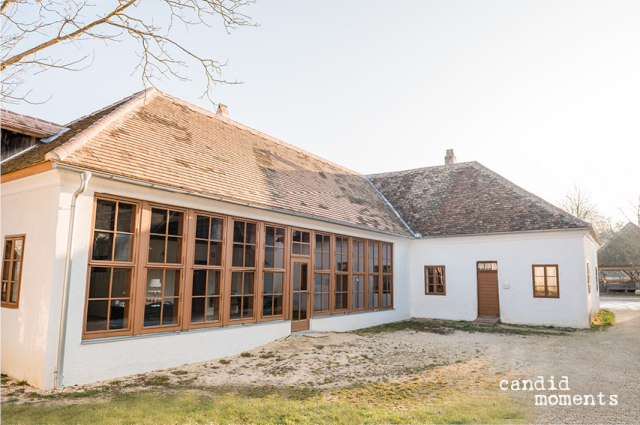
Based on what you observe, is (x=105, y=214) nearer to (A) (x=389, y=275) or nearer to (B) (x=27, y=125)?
(B) (x=27, y=125)

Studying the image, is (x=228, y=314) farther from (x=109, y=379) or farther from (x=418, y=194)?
(x=418, y=194)

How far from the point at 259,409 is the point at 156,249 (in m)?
4.09

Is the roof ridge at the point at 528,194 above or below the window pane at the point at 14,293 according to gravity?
above

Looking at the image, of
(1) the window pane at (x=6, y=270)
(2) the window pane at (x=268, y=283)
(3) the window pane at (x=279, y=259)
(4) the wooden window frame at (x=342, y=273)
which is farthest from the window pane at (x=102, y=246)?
(4) the wooden window frame at (x=342, y=273)

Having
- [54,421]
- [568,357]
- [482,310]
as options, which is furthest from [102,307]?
[482,310]

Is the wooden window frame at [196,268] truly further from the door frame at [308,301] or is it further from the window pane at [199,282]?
the door frame at [308,301]

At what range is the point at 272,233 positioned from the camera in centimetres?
1124

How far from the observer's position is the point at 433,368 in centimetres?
876

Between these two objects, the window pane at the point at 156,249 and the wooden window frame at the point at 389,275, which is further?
the wooden window frame at the point at 389,275

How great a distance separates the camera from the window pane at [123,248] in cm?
782

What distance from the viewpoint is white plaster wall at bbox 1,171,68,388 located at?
6875 mm

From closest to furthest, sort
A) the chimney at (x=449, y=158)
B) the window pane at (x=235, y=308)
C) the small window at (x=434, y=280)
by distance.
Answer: the window pane at (x=235, y=308) < the small window at (x=434, y=280) < the chimney at (x=449, y=158)

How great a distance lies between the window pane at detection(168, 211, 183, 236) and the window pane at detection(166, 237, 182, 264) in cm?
13

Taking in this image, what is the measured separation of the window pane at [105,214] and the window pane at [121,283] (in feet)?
Answer: 2.80
